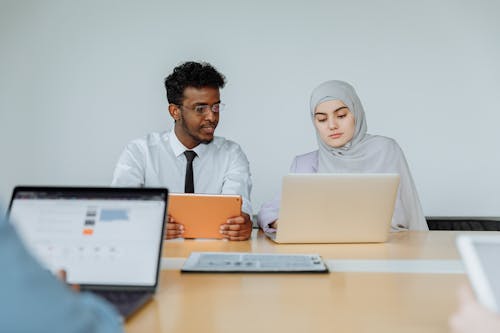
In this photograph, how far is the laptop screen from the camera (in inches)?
46.6

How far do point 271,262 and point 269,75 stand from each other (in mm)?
2528

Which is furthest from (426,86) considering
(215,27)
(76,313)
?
(76,313)

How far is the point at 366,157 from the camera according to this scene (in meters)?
2.74

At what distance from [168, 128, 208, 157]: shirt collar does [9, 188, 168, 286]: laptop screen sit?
1.84 m

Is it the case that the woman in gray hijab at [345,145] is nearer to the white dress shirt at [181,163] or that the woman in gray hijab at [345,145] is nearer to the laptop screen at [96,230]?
the white dress shirt at [181,163]

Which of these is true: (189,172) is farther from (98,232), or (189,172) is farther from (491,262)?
(491,262)

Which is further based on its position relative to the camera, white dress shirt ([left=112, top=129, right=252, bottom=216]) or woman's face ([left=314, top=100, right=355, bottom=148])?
white dress shirt ([left=112, top=129, right=252, bottom=216])

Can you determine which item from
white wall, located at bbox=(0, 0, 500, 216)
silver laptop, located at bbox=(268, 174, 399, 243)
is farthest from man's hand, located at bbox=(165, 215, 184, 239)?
white wall, located at bbox=(0, 0, 500, 216)

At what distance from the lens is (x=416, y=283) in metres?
1.29

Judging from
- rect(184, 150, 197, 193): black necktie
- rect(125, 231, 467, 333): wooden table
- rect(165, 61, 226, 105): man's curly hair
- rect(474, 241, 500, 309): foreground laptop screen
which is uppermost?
rect(165, 61, 226, 105): man's curly hair

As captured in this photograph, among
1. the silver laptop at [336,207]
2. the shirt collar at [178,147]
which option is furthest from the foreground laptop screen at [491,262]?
the shirt collar at [178,147]

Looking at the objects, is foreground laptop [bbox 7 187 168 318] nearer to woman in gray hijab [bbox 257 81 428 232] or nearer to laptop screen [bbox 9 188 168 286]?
laptop screen [bbox 9 188 168 286]

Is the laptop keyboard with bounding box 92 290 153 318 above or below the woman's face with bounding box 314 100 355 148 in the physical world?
below

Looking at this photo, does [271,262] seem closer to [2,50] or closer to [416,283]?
[416,283]
